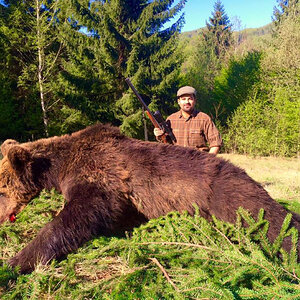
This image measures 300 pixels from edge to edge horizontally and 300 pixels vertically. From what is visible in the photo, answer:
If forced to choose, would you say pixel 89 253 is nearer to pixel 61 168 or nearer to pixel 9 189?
pixel 61 168

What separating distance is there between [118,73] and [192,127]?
13.9m

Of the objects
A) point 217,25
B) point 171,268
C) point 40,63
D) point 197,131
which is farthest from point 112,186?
point 217,25

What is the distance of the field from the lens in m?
1.31

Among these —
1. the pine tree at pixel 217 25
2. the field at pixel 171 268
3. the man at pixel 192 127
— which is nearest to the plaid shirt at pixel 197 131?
the man at pixel 192 127

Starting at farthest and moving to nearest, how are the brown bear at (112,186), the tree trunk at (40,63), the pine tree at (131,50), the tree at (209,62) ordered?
the tree at (209,62) → the tree trunk at (40,63) → the pine tree at (131,50) → the brown bear at (112,186)

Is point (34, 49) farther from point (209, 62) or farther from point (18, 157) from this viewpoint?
point (209, 62)

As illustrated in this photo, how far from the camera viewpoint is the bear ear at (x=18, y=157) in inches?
95.7

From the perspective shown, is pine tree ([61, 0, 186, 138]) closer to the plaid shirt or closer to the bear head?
the plaid shirt

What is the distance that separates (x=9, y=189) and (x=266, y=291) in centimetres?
254

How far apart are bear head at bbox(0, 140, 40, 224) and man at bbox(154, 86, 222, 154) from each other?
3.27 m

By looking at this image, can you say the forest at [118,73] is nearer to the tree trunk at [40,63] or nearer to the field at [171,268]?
the tree trunk at [40,63]

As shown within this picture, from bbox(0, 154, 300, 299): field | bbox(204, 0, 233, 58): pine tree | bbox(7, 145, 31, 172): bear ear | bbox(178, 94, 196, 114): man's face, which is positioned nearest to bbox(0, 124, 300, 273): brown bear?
bbox(7, 145, 31, 172): bear ear

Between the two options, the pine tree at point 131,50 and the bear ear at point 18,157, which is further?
the pine tree at point 131,50

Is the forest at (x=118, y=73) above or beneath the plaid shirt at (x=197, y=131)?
above
